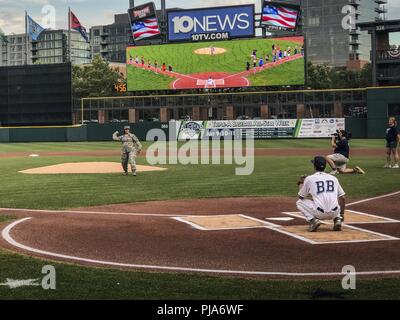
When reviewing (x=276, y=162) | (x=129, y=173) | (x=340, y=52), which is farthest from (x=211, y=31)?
(x=340, y=52)

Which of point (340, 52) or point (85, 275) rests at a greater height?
point (340, 52)

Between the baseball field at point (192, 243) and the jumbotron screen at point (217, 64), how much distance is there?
36.5 meters

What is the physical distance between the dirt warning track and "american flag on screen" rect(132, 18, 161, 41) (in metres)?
47.6

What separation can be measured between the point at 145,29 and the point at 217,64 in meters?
9.57

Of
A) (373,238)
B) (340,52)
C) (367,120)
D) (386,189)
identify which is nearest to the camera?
(373,238)

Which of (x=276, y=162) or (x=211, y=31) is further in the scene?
(x=211, y=31)

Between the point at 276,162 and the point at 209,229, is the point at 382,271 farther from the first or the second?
the point at 276,162

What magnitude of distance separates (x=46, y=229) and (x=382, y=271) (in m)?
6.10

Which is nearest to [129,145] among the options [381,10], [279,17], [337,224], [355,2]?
[337,224]

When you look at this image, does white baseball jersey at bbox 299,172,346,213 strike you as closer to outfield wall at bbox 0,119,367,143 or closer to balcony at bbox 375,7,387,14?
outfield wall at bbox 0,119,367,143

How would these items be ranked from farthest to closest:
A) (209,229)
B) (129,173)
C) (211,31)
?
1. (211,31)
2. (129,173)
3. (209,229)

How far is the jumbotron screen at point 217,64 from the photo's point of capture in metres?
52.5

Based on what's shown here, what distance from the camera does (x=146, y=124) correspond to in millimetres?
55406

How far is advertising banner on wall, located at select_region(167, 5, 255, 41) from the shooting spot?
5397 cm
